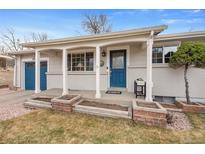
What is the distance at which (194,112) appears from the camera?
525cm

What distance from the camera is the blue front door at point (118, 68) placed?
743 centimetres

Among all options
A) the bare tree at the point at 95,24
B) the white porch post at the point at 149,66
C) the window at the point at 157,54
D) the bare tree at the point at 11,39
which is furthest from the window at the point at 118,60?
the bare tree at the point at 11,39

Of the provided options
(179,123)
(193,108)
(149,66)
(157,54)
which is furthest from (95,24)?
(179,123)

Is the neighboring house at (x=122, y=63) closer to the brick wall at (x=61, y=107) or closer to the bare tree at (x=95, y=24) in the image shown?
the brick wall at (x=61, y=107)

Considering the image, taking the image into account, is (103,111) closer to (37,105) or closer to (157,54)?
(37,105)

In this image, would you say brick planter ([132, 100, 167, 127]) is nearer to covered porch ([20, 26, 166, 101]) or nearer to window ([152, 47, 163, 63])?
covered porch ([20, 26, 166, 101])

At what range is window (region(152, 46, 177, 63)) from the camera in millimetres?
6711

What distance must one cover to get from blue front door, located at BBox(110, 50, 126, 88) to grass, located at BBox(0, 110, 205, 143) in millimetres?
3231

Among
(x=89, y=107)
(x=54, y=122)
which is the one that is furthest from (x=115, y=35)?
(x=54, y=122)

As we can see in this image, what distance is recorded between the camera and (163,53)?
679cm

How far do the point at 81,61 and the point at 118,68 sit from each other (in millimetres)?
2368

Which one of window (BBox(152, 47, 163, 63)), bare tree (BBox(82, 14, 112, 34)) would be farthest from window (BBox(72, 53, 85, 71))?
bare tree (BBox(82, 14, 112, 34))

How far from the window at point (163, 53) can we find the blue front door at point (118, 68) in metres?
1.59
